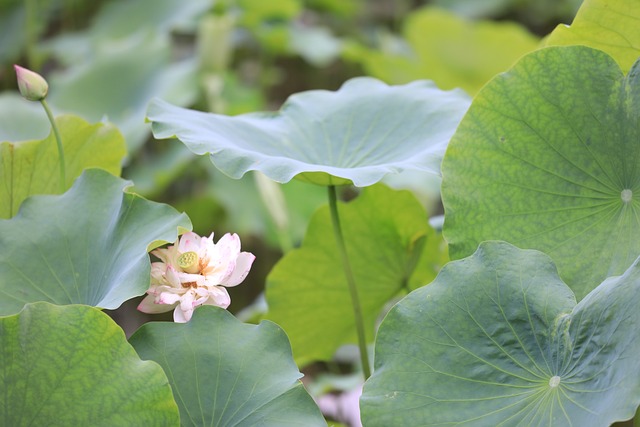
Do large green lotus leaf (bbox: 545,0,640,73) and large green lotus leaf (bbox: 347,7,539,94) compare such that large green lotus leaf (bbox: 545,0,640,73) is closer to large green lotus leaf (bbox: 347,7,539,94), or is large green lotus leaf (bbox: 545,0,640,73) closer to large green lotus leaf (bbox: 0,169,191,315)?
large green lotus leaf (bbox: 0,169,191,315)

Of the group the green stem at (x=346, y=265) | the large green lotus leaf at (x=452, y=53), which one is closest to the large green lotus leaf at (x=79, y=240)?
the green stem at (x=346, y=265)

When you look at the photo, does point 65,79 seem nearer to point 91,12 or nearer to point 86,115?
point 86,115

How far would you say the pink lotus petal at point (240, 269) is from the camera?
683 mm

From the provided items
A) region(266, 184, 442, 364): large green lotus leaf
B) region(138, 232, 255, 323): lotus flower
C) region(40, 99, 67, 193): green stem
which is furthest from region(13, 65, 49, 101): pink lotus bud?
region(266, 184, 442, 364): large green lotus leaf

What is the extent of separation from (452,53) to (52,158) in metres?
1.86

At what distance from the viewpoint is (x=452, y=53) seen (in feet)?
8.34

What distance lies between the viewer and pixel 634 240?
2.21 feet

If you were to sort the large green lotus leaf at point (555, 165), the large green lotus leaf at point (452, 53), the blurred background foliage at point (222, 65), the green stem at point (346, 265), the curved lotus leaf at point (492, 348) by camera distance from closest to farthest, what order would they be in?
the curved lotus leaf at point (492, 348) → the large green lotus leaf at point (555, 165) → the green stem at point (346, 265) → the blurred background foliage at point (222, 65) → the large green lotus leaf at point (452, 53)

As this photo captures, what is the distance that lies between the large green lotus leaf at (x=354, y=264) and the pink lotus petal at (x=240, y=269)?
25 centimetres

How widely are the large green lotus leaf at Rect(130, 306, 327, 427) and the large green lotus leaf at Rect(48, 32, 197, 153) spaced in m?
1.50

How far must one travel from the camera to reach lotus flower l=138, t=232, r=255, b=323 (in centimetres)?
66

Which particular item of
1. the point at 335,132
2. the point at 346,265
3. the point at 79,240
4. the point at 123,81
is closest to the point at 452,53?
the point at 123,81

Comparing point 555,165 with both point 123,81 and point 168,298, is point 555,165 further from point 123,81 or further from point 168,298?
point 123,81

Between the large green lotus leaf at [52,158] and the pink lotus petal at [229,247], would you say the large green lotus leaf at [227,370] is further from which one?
the large green lotus leaf at [52,158]
